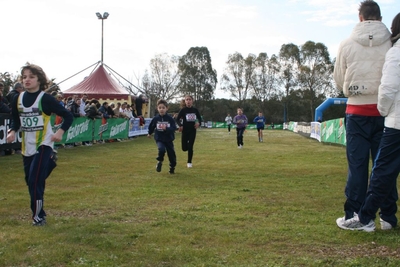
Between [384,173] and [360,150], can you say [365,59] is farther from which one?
[384,173]

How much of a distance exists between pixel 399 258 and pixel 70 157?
11593 mm

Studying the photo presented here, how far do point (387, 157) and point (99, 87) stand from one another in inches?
1134

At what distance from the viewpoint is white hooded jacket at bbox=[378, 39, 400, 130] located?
4586 mm

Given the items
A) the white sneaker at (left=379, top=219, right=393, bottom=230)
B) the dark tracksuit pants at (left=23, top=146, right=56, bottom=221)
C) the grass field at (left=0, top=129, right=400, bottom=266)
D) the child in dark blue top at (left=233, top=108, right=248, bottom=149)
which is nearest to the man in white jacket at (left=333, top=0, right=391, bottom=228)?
the white sneaker at (left=379, top=219, right=393, bottom=230)

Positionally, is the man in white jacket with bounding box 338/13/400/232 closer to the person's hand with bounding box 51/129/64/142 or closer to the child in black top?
the person's hand with bounding box 51/129/64/142

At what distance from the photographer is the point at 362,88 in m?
5.09

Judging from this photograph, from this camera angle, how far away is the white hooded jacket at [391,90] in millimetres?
4586

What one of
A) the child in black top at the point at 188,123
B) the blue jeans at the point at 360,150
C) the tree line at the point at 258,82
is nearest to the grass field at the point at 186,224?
the blue jeans at the point at 360,150

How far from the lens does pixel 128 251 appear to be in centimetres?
431

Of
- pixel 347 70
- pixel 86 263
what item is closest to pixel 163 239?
pixel 86 263

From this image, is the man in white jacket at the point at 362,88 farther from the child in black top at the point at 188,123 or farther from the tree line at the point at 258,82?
the tree line at the point at 258,82

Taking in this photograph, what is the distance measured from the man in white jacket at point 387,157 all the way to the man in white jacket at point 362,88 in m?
0.20

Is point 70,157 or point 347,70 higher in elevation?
point 347,70

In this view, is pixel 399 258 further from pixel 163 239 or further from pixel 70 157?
pixel 70 157
